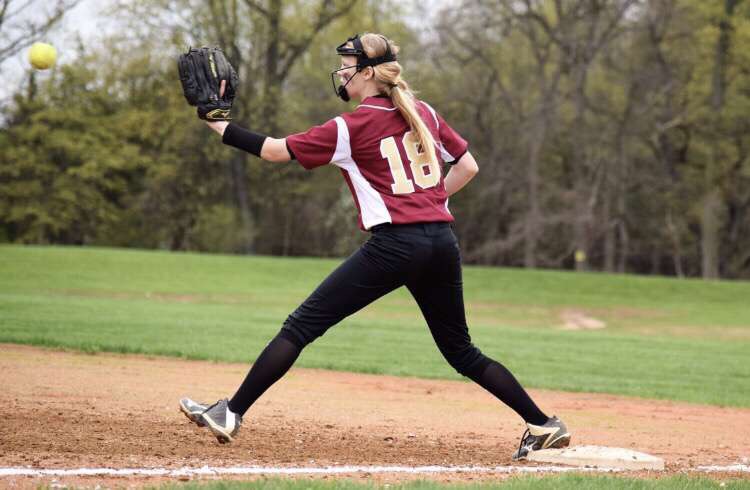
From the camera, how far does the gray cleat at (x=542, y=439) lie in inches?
225

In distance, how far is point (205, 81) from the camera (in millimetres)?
5195

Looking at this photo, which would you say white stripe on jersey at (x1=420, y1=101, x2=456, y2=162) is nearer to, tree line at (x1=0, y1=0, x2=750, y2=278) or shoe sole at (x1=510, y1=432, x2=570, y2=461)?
shoe sole at (x1=510, y1=432, x2=570, y2=461)

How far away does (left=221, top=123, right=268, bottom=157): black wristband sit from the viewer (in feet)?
16.6

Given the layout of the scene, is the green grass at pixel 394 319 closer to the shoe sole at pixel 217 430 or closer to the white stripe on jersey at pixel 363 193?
the shoe sole at pixel 217 430

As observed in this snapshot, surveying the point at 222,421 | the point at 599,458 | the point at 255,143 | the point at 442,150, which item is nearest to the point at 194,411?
the point at 222,421

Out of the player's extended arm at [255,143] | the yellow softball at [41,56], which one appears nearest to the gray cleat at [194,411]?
the player's extended arm at [255,143]

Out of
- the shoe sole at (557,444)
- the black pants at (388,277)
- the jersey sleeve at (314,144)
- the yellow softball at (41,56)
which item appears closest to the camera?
the jersey sleeve at (314,144)

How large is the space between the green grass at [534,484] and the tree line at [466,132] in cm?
3327

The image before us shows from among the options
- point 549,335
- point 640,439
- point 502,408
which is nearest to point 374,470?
point 640,439

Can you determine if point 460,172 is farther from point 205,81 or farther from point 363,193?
point 205,81

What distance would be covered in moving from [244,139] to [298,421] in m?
2.62

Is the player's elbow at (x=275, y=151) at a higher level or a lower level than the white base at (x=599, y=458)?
higher

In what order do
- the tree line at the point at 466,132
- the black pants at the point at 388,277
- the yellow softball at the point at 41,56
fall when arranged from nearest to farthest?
1. the black pants at the point at 388,277
2. the yellow softball at the point at 41,56
3. the tree line at the point at 466,132

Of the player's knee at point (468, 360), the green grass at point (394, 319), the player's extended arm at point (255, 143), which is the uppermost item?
the player's extended arm at point (255, 143)
